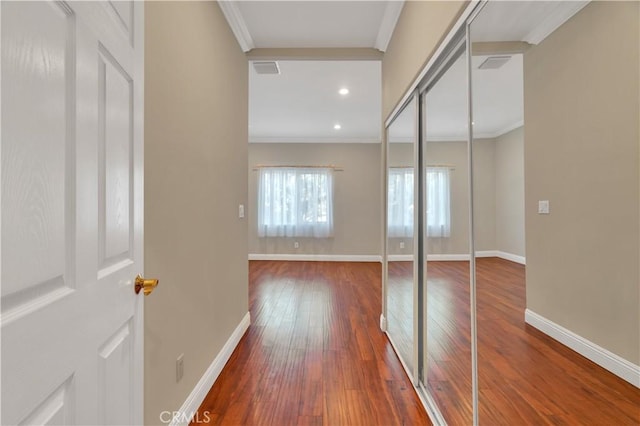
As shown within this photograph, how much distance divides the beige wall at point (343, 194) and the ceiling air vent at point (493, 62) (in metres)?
5.34

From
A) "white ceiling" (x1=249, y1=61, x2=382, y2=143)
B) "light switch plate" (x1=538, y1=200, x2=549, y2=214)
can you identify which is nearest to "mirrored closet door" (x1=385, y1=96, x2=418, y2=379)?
"light switch plate" (x1=538, y1=200, x2=549, y2=214)

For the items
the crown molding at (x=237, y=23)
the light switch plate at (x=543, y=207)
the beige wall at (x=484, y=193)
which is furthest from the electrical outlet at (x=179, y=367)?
the crown molding at (x=237, y=23)

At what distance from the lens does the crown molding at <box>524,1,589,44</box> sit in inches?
27.7

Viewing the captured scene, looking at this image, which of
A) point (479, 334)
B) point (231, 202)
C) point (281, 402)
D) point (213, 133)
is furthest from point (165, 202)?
point (479, 334)

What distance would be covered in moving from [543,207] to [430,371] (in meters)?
1.31

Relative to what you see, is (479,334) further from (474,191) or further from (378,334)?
(378,334)

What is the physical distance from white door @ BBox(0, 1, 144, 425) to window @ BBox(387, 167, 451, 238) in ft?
4.81

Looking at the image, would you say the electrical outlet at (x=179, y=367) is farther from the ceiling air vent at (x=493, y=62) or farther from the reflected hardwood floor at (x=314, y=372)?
the ceiling air vent at (x=493, y=62)

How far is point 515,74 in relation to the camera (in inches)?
37.4

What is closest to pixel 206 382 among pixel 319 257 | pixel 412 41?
pixel 412 41

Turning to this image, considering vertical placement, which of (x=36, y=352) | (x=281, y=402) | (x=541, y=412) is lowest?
(x=281, y=402)

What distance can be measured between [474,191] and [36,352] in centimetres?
137

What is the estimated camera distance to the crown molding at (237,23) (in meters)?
2.06
